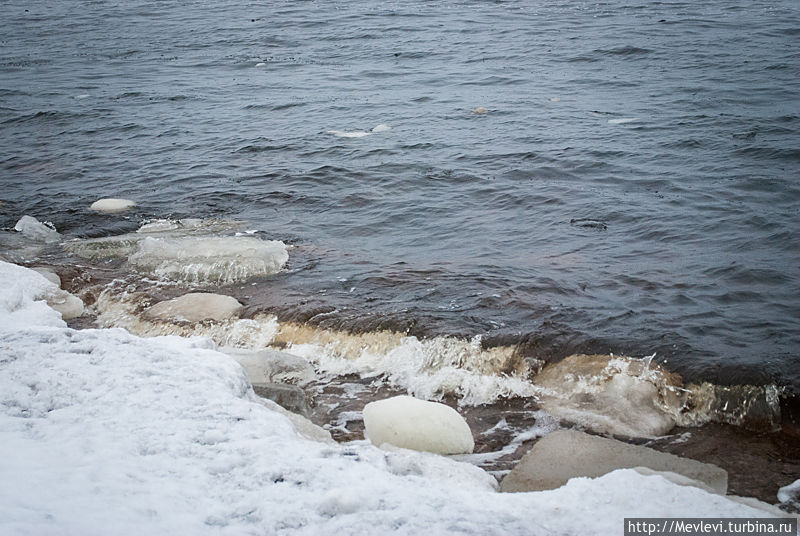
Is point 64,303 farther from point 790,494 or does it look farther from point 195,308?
point 790,494

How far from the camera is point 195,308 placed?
21.3ft

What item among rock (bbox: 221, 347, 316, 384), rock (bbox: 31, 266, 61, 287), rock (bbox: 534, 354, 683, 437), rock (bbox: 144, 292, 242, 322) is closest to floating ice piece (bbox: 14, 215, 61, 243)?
rock (bbox: 31, 266, 61, 287)

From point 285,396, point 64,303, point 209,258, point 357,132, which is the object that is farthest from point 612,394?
point 357,132

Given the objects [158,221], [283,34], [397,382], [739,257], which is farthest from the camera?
[283,34]

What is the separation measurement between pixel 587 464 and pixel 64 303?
5.04m

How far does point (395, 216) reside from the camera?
29.6 ft

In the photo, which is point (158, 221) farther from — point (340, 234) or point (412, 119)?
point (412, 119)

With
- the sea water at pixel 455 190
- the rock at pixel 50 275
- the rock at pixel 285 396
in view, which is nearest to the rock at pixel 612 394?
the sea water at pixel 455 190

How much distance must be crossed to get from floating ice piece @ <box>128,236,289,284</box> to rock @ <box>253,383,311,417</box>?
2783 millimetres

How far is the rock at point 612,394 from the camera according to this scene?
15.4 ft

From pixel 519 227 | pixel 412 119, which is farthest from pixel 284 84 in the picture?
pixel 519 227

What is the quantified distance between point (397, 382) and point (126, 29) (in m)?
23.3

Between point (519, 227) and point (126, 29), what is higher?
point (126, 29)

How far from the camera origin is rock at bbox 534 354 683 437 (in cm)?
468
